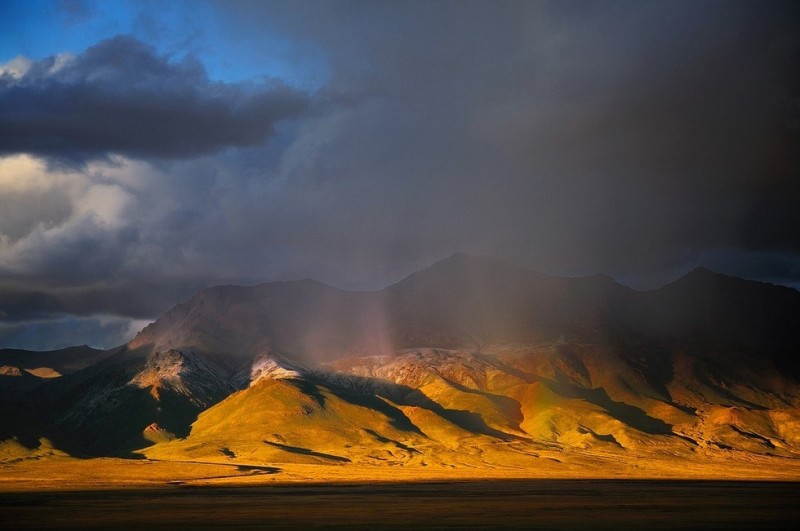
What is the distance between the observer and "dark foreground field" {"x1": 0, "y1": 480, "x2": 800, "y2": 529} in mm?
128875

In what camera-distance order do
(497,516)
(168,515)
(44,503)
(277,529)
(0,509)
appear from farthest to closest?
(44,503)
(0,509)
(168,515)
(497,516)
(277,529)

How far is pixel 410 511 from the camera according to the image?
149 meters

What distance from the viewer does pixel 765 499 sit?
603ft

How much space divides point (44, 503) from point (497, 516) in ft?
355

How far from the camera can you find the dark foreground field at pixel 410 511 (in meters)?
129

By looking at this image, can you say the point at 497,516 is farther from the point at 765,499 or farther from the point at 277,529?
the point at 765,499

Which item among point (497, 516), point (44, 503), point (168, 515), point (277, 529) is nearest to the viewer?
point (277, 529)

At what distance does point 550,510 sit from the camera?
152750 millimetres

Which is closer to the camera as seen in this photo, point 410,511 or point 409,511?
point 410,511

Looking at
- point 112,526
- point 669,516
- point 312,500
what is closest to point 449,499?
point 312,500

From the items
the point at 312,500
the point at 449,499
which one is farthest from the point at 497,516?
the point at 312,500

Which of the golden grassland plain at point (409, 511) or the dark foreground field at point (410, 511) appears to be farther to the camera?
the dark foreground field at point (410, 511)

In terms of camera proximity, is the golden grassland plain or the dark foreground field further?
the dark foreground field

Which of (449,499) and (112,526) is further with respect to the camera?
(449,499)
